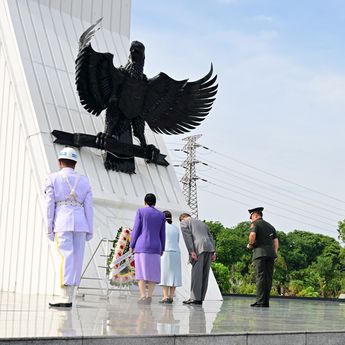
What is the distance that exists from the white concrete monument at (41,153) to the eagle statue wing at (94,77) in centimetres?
46

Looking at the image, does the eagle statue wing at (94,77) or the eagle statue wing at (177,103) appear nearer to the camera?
the eagle statue wing at (94,77)

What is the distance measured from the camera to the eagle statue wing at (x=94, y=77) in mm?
11703

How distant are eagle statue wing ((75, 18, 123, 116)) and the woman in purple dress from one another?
3.75m

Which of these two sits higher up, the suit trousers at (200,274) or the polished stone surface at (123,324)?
the suit trousers at (200,274)

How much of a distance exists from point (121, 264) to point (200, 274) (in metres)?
1.21

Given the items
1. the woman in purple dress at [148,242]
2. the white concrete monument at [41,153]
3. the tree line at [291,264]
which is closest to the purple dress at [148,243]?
the woman in purple dress at [148,242]

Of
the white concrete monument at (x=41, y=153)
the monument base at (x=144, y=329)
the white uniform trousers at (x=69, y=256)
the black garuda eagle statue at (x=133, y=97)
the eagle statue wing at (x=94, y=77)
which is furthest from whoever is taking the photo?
the black garuda eagle statue at (x=133, y=97)

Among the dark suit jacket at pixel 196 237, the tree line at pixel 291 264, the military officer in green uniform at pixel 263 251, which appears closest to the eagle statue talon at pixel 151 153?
the dark suit jacket at pixel 196 237

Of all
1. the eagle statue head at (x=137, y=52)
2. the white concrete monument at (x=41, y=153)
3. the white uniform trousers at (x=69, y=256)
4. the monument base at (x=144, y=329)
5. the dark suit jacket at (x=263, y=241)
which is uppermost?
the eagle statue head at (x=137, y=52)

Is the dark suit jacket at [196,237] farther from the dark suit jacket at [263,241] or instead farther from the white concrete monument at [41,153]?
the white concrete monument at [41,153]

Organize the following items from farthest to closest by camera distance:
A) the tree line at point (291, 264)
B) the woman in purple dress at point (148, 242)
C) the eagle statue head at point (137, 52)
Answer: the tree line at point (291, 264) → the eagle statue head at point (137, 52) → the woman in purple dress at point (148, 242)

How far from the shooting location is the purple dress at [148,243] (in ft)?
29.0

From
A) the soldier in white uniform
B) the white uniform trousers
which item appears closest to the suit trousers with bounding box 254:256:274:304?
the soldier in white uniform

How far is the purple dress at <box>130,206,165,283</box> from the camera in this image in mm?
8844
